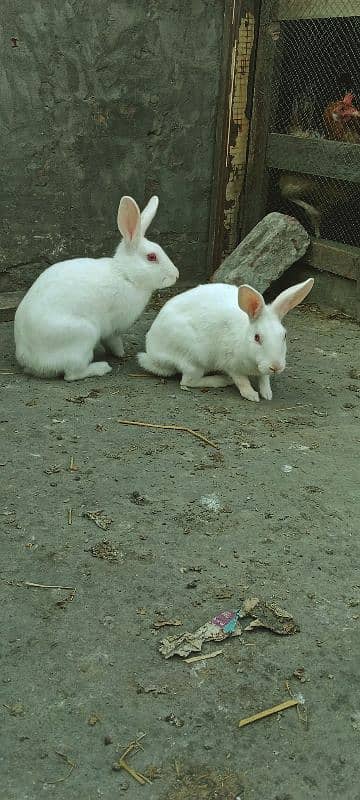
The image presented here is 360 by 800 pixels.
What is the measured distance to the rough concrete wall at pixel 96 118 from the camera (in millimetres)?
5703

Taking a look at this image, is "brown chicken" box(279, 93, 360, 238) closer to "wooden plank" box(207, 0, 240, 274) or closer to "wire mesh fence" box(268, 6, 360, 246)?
"wire mesh fence" box(268, 6, 360, 246)

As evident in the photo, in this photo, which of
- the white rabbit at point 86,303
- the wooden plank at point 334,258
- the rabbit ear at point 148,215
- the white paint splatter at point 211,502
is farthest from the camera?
the wooden plank at point 334,258

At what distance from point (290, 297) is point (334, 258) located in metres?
2.03

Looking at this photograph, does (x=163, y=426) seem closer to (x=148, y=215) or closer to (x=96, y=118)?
(x=148, y=215)

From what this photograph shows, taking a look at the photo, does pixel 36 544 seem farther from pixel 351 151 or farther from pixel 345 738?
pixel 351 151

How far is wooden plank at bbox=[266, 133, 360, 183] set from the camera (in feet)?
19.4

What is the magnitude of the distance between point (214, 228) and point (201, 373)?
2.41 m

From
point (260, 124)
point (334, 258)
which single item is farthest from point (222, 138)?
point (334, 258)

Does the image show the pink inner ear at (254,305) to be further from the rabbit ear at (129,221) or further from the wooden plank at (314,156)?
the wooden plank at (314,156)

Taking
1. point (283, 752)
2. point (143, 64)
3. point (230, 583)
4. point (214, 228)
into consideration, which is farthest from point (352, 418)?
point (143, 64)

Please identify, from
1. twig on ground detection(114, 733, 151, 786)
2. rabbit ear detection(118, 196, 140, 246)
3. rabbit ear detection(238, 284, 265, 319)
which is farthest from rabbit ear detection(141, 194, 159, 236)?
twig on ground detection(114, 733, 151, 786)

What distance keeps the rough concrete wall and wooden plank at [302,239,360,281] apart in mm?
1096

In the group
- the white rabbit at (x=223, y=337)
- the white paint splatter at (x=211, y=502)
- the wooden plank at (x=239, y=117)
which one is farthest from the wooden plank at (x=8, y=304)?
the white paint splatter at (x=211, y=502)

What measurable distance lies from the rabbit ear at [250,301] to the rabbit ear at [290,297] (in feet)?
0.34
